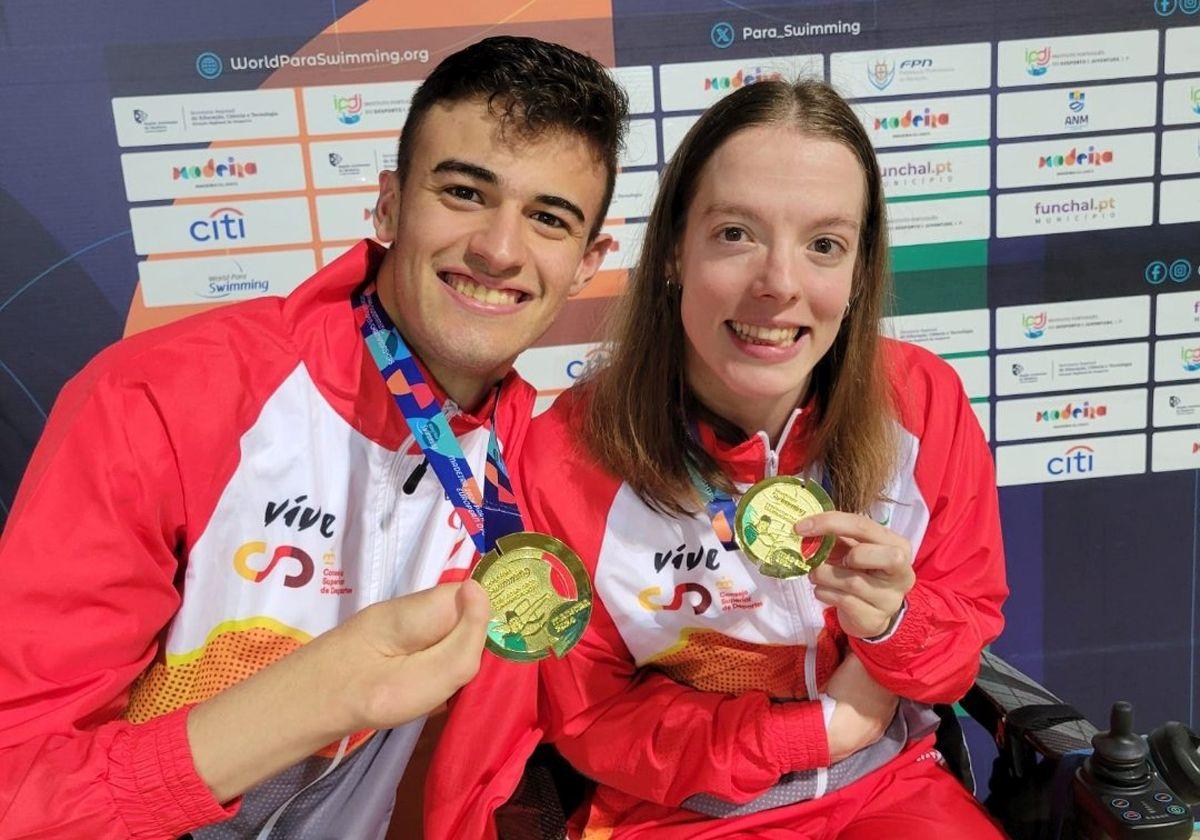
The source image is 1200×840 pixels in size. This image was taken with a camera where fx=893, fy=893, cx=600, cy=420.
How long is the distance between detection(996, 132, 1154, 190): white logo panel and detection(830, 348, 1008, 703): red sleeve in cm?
94

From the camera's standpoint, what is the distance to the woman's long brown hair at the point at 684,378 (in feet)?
5.42

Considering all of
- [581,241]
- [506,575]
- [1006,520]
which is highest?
[581,241]

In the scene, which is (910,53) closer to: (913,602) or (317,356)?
(913,602)

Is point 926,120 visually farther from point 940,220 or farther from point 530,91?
point 530,91

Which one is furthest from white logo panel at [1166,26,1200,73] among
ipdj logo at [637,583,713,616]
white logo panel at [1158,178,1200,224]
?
ipdj logo at [637,583,713,616]

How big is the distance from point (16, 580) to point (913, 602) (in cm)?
141

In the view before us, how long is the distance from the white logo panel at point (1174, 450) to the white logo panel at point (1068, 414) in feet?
0.37

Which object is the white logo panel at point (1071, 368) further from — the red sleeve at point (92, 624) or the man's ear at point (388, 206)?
the red sleeve at point (92, 624)

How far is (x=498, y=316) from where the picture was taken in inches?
62.4

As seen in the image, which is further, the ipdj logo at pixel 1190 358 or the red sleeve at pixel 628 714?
the ipdj logo at pixel 1190 358

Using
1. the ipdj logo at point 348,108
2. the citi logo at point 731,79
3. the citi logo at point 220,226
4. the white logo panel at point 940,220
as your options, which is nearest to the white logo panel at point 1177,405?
the white logo panel at point 940,220

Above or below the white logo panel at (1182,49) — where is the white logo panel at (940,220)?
below

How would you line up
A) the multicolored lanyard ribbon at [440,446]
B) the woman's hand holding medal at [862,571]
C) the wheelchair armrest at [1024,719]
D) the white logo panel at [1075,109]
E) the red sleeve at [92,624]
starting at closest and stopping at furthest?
the red sleeve at [92,624] < the woman's hand holding medal at [862,571] < the multicolored lanyard ribbon at [440,446] < the wheelchair armrest at [1024,719] < the white logo panel at [1075,109]

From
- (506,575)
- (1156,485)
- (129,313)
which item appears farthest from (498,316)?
(1156,485)
